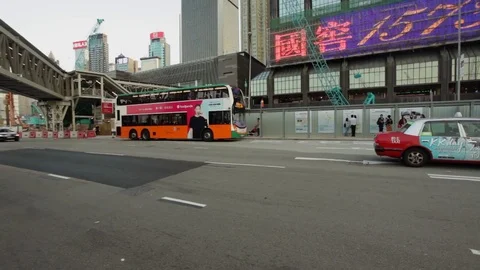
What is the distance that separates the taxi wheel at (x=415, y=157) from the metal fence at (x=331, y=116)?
14.3m

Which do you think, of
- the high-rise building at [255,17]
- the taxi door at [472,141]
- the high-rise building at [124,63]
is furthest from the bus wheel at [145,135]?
the high-rise building at [124,63]

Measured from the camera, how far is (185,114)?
22.3 metres

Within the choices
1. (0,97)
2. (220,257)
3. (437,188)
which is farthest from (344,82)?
(0,97)

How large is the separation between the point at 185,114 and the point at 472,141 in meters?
17.8

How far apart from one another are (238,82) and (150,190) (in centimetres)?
7442

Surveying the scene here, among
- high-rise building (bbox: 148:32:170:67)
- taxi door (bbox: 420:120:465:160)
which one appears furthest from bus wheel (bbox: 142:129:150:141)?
high-rise building (bbox: 148:32:170:67)

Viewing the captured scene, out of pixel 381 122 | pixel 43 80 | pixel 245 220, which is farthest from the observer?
pixel 43 80

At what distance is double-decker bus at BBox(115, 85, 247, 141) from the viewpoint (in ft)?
68.6

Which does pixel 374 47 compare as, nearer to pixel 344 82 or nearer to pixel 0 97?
pixel 344 82

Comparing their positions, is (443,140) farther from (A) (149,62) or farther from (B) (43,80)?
(A) (149,62)

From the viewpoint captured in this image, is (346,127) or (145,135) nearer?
(346,127)

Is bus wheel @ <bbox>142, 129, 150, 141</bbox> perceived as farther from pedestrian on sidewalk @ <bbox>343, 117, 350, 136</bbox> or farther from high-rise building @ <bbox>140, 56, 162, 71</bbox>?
high-rise building @ <bbox>140, 56, 162, 71</bbox>

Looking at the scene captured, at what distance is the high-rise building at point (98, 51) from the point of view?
399 feet

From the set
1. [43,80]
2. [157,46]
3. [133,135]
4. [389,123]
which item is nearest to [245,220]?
[389,123]
